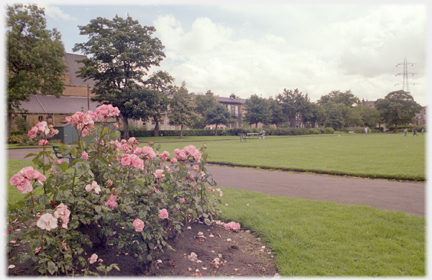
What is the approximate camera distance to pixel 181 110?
44.3 m

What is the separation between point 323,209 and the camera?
16.0ft

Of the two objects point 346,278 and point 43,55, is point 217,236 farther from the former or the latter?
point 43,55

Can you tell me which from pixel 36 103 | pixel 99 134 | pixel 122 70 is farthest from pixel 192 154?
pixel 36 103

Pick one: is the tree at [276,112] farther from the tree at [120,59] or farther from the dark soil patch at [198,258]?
the dark soil patch at [198,258]

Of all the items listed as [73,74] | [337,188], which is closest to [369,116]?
[73,74]

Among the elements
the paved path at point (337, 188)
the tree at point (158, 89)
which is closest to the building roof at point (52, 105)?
the tree at point (158, 89)

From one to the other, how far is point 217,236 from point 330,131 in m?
66.5

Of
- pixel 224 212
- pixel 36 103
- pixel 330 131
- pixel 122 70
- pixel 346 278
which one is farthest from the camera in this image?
pixel 330 131

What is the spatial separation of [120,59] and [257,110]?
37.0m

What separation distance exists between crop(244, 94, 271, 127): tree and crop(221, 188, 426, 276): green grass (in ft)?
187

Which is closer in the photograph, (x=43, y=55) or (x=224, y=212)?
(x=224, y=212)

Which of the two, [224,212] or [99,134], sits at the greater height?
[99,134]

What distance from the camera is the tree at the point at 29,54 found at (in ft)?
93.1

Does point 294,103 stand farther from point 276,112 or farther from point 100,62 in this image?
point 100,62
